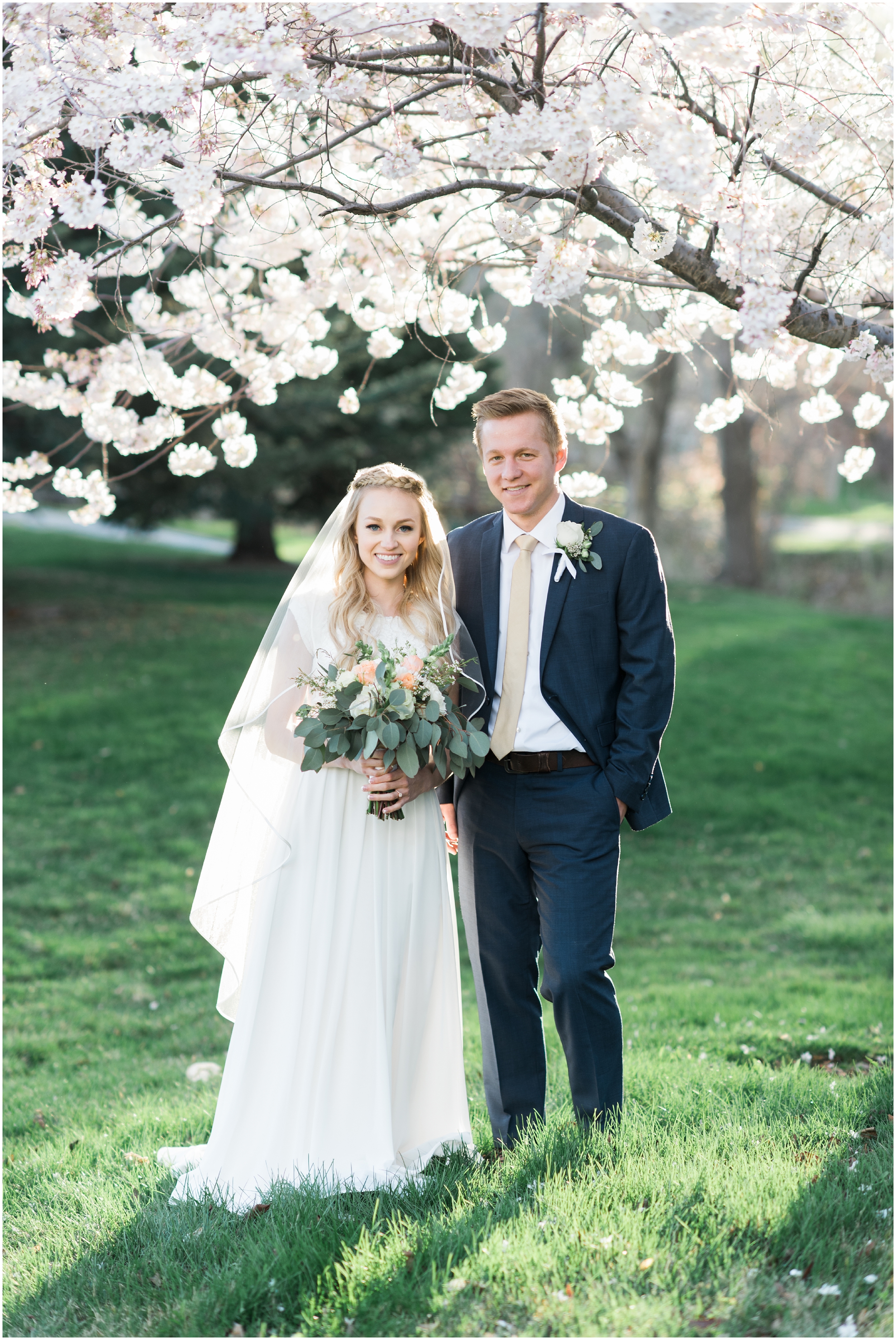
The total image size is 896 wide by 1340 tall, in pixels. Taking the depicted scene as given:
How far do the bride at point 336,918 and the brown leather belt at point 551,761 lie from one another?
0.87ft

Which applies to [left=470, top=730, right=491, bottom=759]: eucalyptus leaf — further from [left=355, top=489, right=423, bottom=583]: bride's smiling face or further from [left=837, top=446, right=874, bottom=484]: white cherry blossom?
[left=837, top=446, right=874, bottom=484]: white cherry blossom

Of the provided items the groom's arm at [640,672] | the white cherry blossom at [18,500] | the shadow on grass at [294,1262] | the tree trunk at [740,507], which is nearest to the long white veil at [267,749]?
the groom's arm at [640,672]

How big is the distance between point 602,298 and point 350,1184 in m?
3.71

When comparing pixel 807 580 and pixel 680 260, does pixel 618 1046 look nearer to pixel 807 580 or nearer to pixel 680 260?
pixel 680 260

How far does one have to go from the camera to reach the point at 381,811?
3359 mm

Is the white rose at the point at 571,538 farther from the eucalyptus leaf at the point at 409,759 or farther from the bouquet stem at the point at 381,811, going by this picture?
the bouquet stem at the point at 381,811

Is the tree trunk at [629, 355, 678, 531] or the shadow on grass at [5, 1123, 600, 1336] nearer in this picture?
the shadow on grass at [5, 1123, 600, 1336]

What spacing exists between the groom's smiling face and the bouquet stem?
3.33 feet

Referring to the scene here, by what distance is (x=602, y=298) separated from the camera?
4922 mm

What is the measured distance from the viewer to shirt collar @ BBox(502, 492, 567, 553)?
141 inches

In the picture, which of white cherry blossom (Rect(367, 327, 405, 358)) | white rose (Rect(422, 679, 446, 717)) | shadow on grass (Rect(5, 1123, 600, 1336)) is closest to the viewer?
shadow on grass (Rect(5, 1123, 600, 1336))

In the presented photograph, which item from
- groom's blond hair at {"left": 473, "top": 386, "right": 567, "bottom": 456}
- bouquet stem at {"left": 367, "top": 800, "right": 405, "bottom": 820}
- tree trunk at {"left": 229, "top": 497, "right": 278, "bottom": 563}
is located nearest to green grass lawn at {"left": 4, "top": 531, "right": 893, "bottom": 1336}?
bouquet stem at {"left": 367, "top": 800, "right": 405, "bottom": 820}

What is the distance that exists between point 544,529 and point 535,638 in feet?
1.18

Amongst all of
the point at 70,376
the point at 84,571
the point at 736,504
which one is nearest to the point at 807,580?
the point at 736,504
